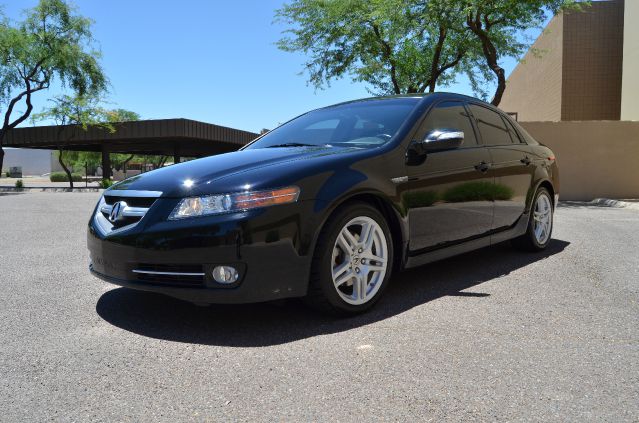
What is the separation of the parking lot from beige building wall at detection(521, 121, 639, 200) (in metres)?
12.5

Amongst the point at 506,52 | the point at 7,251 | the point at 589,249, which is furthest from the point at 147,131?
the point at 589,249

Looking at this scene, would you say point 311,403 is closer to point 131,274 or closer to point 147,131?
point 131,274

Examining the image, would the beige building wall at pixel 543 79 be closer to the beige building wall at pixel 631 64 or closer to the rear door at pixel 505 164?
the beige building wall at pixel 631 64

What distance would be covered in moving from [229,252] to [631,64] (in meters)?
21.1

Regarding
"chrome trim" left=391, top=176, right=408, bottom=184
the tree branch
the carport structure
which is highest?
the tree branch

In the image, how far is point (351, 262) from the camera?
344 cm

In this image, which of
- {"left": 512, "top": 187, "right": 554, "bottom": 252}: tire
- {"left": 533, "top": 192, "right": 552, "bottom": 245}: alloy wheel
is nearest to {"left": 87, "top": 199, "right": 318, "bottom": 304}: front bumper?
{"left": 512, "top": 187, "right": 554, "bottom": 252}: tire

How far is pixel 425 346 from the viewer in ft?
9.62

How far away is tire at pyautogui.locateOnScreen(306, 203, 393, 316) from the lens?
3.24 meters

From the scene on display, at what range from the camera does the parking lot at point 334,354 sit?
2.25 m

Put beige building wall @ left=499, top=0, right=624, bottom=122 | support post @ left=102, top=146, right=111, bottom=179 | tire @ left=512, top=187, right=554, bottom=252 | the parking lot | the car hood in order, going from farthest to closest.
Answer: support post @ left=102, top=146, right=111, bottom=179
beige building wall @ left=499, top=0, right=624, bottom=122
tire @ left=512, top=187, right=554, bottom=252
the car hood
the parking lot

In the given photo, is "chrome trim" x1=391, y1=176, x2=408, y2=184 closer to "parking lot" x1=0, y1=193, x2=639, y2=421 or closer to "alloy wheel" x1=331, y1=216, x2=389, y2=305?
"alloy wheel" x1=331, y1=216, x2=389, y2=305

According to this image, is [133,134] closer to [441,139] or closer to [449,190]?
[449,190]

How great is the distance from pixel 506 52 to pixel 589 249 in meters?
14.7
